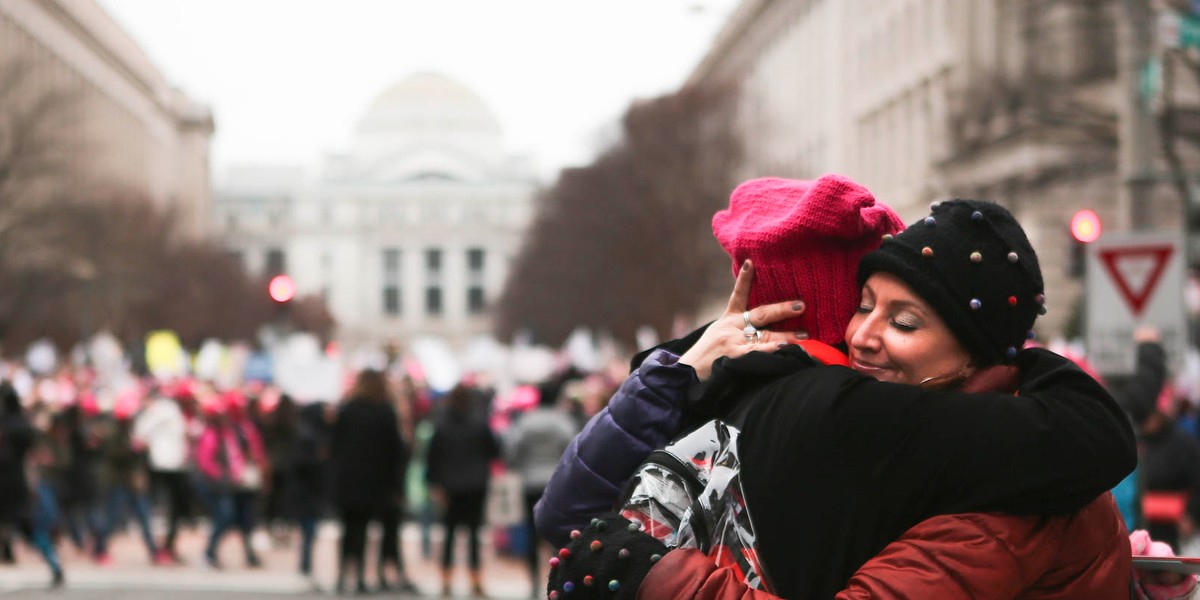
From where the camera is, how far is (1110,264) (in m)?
10.1

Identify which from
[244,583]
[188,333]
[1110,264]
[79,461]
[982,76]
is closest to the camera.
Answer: [1110,264]

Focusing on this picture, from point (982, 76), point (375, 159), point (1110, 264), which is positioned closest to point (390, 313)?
point (375, 159)

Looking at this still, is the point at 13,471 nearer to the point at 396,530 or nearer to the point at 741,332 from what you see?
the point at 396,530

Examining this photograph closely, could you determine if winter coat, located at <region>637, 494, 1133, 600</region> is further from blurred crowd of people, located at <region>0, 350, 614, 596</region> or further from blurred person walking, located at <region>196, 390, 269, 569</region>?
blurred person walking, located at <region>196, 390, 269, 569</region>

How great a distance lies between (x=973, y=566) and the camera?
213 centimetres

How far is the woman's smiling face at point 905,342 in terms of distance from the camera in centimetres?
234

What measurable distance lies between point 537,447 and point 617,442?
10768 millimetres

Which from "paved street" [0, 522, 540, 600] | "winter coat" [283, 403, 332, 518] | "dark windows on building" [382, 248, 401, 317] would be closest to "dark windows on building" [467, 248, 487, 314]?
"dark windows on building" [382, 248, 401, 317]

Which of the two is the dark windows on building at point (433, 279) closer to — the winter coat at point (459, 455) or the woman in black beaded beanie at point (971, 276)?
the winter coat at point (459, 455)

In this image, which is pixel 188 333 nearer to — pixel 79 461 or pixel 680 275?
pixel 680 275

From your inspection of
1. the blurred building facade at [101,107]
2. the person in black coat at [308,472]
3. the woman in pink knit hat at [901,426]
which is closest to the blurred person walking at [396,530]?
the person in black coat at [308,472]

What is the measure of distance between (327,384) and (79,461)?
2.85 metres

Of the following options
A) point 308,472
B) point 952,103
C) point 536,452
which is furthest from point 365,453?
point 952,103

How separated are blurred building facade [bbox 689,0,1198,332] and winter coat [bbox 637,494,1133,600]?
908 centimetres
